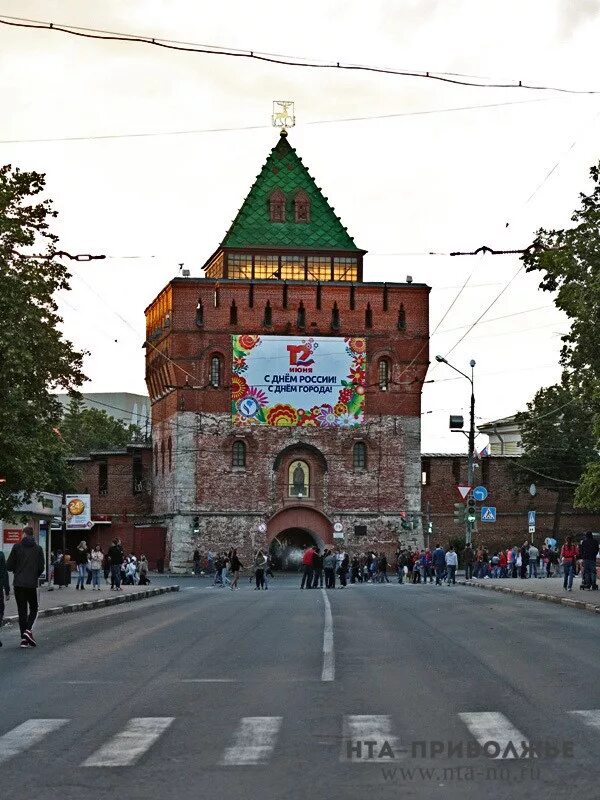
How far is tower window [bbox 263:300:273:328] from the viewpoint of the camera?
89.0 metres

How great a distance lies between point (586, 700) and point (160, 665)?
6394mm

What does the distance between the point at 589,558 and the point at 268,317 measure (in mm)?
48422

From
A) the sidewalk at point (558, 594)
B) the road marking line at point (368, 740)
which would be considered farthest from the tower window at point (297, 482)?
the road marking line at point (368, 740)

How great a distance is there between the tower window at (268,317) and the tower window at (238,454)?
283 inches

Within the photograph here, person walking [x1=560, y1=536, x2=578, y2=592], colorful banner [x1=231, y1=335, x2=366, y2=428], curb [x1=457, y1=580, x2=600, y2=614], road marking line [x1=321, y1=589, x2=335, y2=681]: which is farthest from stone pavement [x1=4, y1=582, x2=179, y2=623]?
colorful banner [x1=231, y1=335, x2=366, y2=428]

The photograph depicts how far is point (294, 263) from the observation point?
308 ft

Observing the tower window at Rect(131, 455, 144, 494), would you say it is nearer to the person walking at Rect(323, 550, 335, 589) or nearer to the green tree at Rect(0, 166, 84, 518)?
the person walking at Rect(323, 550, 335, 589)

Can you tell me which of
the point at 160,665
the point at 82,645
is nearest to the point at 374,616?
the point at 82,645

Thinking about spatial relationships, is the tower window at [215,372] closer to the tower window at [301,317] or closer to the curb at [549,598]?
the tower window at [301,317]

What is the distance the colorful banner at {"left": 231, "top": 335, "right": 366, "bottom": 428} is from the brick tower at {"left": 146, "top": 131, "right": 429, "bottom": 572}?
6cm

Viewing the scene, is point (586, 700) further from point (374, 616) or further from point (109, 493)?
point (109, 493)

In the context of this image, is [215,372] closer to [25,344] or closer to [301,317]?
[301,317]

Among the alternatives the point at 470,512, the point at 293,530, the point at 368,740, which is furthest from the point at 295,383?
the point at 368,740

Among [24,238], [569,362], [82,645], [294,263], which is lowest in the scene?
[82,645]
